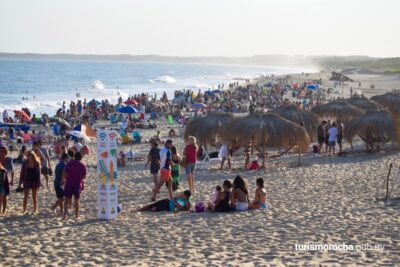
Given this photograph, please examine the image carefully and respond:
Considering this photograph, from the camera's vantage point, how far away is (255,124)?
48.3 feet

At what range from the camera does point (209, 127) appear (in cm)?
1702

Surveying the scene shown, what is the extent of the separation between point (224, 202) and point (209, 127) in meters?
7.44

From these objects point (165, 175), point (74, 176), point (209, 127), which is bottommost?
point (165, 175)

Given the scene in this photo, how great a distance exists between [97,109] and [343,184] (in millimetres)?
23730

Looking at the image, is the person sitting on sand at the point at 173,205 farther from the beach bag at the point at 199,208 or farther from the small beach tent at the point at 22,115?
the small beach tent at the point at 22,115

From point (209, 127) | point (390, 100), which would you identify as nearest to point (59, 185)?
point (209, 127)

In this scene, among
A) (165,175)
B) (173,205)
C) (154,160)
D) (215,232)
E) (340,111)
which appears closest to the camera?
(215,232)

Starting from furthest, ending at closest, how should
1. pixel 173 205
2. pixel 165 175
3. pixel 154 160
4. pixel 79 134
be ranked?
pixel 79 134, pixel 154 160, pixel 165 175, pixel 173 205

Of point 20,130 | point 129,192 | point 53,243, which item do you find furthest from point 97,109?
point 53,243

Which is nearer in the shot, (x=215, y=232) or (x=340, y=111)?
(x=215, y=232)

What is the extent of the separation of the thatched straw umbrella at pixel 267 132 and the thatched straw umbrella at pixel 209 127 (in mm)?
1890

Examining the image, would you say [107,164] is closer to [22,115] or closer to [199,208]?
[199,208]

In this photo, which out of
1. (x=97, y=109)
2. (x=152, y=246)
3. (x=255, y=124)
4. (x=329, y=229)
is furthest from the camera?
(x=97, y=109)

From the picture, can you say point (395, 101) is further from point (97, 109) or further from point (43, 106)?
point (43, 106)
